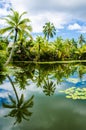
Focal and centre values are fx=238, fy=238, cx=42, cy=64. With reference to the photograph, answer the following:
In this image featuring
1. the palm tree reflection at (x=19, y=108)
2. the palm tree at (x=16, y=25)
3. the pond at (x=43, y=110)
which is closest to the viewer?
the pond at (x=43, y=110)

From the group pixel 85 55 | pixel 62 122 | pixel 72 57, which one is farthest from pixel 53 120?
pixel 72 57

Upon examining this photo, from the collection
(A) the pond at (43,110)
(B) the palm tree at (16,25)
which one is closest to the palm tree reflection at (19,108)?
(A) the pond at (43,110)

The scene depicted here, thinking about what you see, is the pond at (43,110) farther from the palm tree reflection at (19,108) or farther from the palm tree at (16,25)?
the palm tree at (16,25)

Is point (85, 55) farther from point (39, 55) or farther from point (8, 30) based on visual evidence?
point (8, 30)

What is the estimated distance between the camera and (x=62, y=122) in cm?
822

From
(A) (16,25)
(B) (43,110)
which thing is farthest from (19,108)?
(A) (16,25)

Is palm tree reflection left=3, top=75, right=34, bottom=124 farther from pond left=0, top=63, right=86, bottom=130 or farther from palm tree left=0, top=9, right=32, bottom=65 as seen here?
palm tree left=0, top=9, right=32, bottom=65

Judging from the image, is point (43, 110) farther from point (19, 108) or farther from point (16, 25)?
point (16, 25)

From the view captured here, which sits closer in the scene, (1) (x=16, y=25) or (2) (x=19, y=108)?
(2) (x=19, y=108)

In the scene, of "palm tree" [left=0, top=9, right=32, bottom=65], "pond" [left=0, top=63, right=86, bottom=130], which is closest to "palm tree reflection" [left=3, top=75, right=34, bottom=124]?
"pond" [left=0, top=63, right=86, bottom=130]

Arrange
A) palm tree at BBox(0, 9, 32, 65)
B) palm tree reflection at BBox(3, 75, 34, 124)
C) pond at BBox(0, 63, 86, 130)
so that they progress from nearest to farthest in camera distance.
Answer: pond at BBox(0, 63, 86, 130)
palm tree reflection at BBox(3, 75, 34, 124)
palm tree at BBox(0, 9, 32, 65)

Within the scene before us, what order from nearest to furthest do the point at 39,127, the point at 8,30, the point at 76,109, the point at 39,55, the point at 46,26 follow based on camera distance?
the point at 39,127
the point at 76,109
the point at 8,30
the point at 39,55
the point at 46,26

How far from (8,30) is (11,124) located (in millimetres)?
27386

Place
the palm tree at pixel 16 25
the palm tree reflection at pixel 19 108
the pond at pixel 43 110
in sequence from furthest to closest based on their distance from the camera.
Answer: the palm tree at pixel 16 25, the palm tree reflection at pixel 19 108, the pond at pixel 43 110
